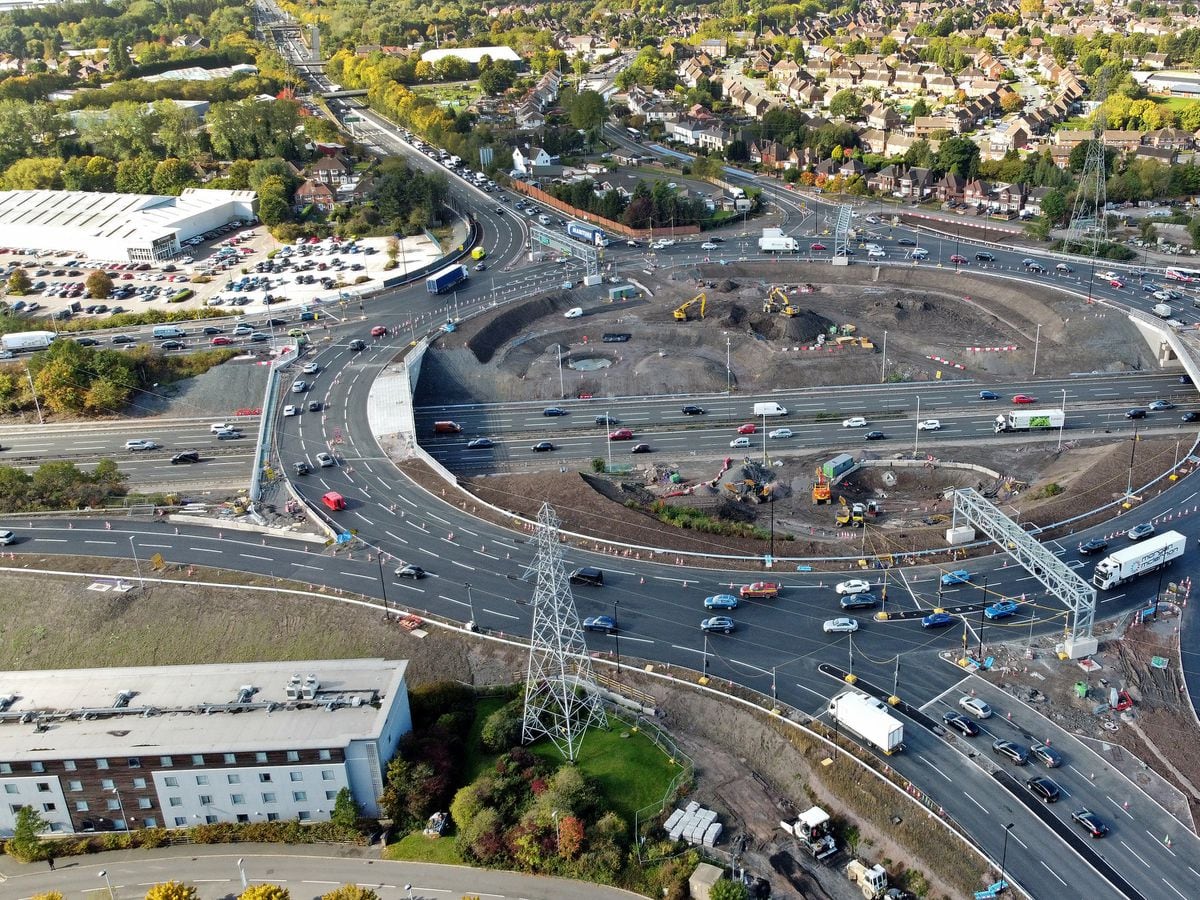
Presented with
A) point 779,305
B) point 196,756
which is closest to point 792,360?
point 779,305

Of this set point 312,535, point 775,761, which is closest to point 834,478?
point 775,761

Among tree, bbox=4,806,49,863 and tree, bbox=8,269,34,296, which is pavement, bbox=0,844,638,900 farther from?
tree, bbox=8,269,34,296

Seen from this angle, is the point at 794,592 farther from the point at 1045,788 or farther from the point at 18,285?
the point at 18,285

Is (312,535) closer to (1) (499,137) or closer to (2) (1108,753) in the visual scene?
(2) (1108,753)

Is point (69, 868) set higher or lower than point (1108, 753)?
lower

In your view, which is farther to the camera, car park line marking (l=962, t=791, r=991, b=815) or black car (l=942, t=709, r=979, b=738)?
black car (l=942, t=709, r=979, b=738)

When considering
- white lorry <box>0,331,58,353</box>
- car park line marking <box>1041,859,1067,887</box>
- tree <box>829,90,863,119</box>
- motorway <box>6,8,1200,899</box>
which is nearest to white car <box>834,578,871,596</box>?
motorway <box>6,8,1200,899</box>
